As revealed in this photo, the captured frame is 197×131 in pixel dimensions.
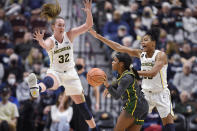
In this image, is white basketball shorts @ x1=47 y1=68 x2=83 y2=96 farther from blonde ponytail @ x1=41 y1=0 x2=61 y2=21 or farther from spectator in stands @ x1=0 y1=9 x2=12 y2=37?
spectator in stands @ x1=0 y1=9 x2=12 y2=37

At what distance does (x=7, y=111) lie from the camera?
9.27 metres

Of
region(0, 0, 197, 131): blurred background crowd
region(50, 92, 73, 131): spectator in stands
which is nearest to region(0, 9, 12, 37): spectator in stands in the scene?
region(0, 0, 197, 131): blurred background crowd

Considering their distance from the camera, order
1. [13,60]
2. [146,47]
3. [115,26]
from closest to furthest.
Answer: [146,47] < [13,60] < [115,26]

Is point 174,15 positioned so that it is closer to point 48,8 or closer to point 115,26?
point 115,26

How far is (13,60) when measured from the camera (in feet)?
35.2

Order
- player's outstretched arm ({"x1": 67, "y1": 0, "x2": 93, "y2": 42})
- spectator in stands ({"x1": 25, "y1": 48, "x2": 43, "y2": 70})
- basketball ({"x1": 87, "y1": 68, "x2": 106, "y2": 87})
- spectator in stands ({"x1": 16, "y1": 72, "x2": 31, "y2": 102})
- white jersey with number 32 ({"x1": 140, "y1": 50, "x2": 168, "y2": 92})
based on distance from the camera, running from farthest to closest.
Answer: spectator in stands ({"x1": 25, "y1": 48, "x2": 43, "y2": 70})
spectator in stands ({"x1": 16, "y1": 72, "x2": 31, "y2": 102})
white jersey with number 32 ({"x1": 140, "y1": 50, "x2": 168, "y2": 92})
player's outstretched arm ({"x1": 67, "y1": 0, "x2": 93, "y2": 42})
basketball ({"x1": 87, "y1": 68, "x2": 106, "y2": 87})

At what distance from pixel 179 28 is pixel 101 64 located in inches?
119

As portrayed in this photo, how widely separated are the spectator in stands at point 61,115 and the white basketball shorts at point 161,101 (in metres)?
3.02

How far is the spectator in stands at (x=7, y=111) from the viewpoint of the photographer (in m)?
9.04

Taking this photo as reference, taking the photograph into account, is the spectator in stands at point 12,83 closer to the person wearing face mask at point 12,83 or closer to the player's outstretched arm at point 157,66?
the person wearing face mask at point 12,83

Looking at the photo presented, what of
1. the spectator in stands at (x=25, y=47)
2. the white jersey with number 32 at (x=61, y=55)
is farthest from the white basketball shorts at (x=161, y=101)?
the spectator in stands at (x=25, y=47)

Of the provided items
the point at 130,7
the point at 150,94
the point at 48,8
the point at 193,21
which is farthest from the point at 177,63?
the point at 48,8

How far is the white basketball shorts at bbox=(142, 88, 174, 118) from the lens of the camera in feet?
20.6

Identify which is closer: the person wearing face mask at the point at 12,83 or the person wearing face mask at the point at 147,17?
the person wearing face mask at the point at 12,83
